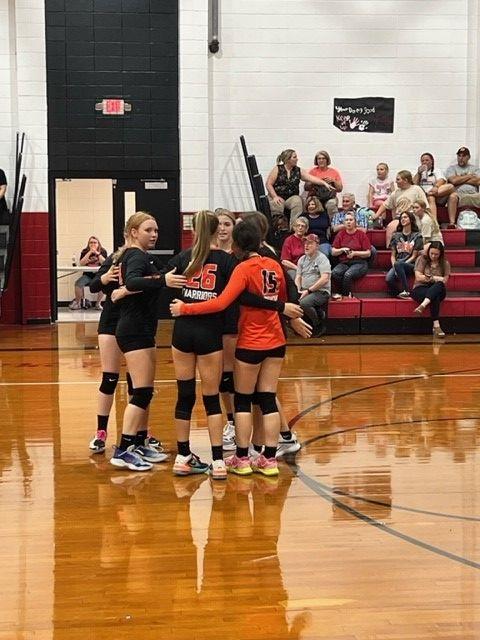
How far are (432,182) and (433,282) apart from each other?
2.71 meters

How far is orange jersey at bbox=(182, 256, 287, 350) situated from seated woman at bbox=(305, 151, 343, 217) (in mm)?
8074

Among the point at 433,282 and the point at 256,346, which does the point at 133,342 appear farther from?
the point at 433,282

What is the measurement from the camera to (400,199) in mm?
13375

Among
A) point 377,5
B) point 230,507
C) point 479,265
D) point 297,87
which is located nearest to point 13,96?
point 297,87

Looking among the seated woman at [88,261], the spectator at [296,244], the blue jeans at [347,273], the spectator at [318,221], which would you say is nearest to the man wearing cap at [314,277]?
the spectator at [296,244]

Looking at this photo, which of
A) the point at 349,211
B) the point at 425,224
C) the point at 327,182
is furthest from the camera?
the point at 327,182

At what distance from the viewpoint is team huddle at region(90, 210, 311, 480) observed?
5.31m

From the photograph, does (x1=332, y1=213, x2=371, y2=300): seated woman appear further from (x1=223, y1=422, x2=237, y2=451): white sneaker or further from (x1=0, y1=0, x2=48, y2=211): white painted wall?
(x1=223, y1=422, x2=237, y2=451): white sneaker

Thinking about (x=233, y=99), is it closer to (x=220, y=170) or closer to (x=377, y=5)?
(x=220, y=170)

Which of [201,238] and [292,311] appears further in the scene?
[292,311]

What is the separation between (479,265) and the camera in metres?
13.3

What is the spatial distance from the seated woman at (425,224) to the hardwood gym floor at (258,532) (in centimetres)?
500

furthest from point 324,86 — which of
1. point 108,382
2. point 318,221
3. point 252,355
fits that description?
point 252,355

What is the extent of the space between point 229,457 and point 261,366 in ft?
2.11
